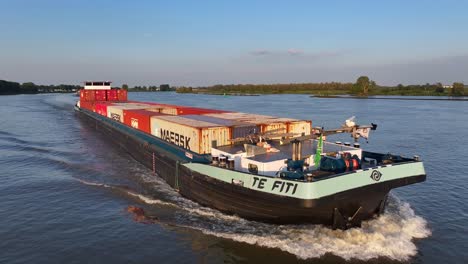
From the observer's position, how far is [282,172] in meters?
13.1

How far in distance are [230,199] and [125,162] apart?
610 inches

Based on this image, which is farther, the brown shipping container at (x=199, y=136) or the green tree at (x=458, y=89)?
the green tree at (x=458, y=89)

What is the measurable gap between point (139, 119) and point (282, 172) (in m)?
17.9

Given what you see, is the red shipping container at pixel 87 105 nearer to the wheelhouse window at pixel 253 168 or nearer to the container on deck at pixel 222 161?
the container on deck at pixel 222 161

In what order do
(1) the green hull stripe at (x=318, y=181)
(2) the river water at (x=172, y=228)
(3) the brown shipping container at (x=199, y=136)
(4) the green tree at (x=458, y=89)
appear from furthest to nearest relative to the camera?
(4) the green tree at (x=458, y=89) < (3) the brown shipping container at (x=199, y=136) < (2) the river water at (x=172, y=228) < (1) the green hull stripe at (x=318, y=181)

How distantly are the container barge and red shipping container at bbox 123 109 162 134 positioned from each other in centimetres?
500

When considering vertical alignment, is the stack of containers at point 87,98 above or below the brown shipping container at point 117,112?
above

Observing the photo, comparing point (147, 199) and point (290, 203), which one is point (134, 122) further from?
point (290, 203)

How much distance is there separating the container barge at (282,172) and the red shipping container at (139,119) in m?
5.00

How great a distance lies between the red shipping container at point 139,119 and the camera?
26094mm

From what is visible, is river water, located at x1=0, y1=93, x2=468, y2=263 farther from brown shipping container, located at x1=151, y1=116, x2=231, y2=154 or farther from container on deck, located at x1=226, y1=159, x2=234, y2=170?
brown shipping container, located at x1=151, y1=116, x2=231, y2=154

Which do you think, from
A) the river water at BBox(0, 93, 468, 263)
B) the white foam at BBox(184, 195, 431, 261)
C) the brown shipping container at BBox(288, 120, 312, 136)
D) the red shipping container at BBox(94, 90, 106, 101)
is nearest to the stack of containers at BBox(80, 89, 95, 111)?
the red shipping container at BBox(94, 90, 106, 101)

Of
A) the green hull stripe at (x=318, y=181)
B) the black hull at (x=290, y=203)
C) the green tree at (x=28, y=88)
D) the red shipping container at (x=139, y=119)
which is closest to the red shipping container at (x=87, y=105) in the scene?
the red shipping container at (x=139, y=119)

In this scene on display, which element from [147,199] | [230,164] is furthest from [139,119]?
[230,164]
